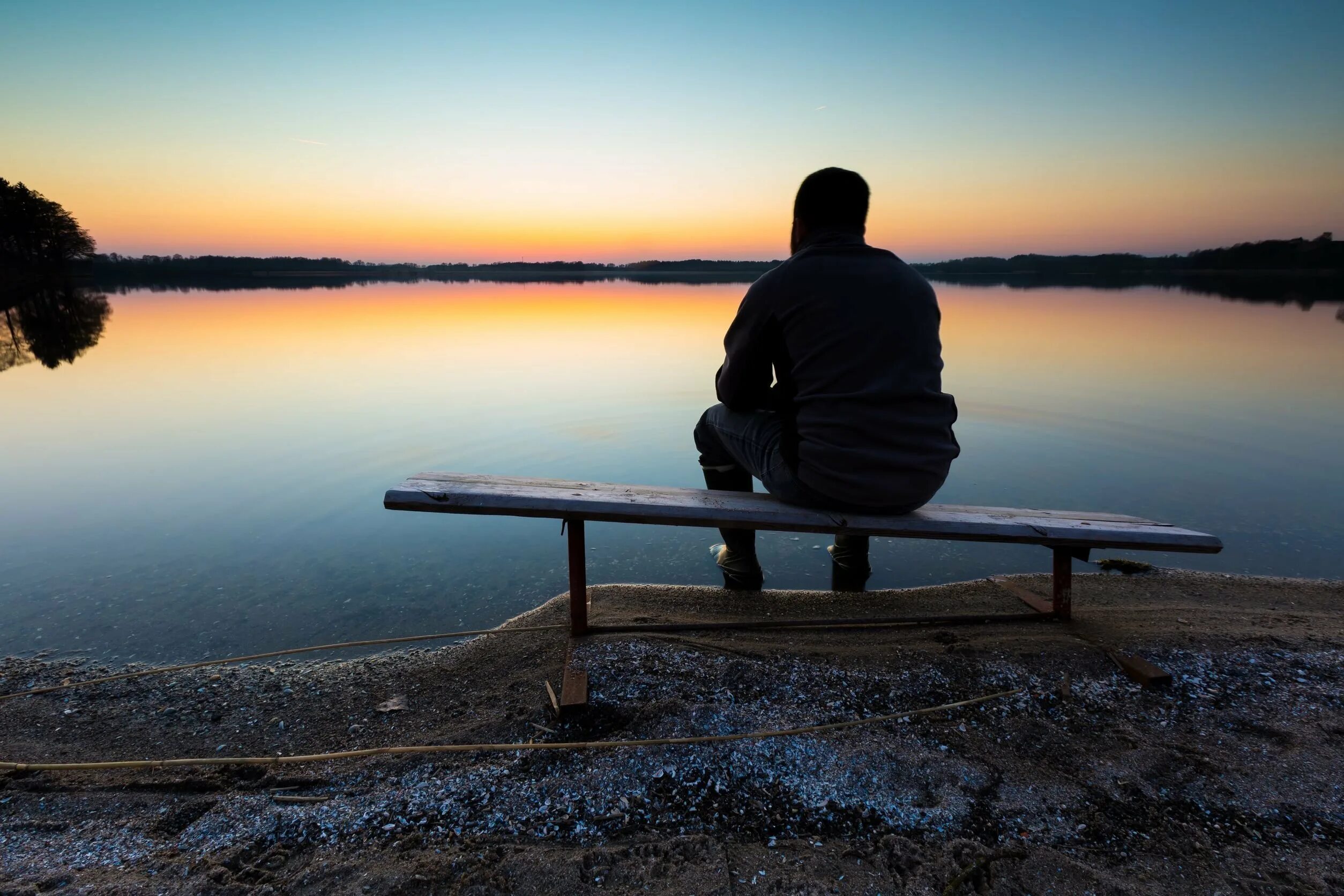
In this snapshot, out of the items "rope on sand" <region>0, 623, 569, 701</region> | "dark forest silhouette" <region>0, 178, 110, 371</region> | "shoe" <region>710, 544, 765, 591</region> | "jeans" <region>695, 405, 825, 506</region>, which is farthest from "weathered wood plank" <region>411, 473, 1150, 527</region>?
"dark forest silhouette" <region>0, 178, 110, 371</region>

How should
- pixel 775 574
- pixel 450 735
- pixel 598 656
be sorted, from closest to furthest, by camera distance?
pixel 450 735 < pixel 598 656 < pixel 775 574

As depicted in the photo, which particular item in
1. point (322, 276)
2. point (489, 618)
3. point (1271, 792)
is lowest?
point (489, 618)

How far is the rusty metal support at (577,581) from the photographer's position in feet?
10.9

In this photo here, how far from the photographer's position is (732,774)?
2410mm

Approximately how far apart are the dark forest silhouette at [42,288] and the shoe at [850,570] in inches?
775

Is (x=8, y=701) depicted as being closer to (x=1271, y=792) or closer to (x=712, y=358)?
(x=1271, y=792)

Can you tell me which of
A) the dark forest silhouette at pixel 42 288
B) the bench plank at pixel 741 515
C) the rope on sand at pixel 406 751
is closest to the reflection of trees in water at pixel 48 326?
the dark forest silhouette at pixel 42 288

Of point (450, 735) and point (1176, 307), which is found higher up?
point (1176, 307)

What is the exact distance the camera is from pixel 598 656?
3.23 metres

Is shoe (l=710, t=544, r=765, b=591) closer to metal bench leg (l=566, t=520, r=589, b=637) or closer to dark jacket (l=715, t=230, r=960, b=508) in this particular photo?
metal bench leg (l=566, t=520, r=589, b=637)

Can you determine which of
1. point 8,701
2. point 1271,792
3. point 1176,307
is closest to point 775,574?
point 1271,792

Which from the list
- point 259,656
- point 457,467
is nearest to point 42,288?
point 457,467

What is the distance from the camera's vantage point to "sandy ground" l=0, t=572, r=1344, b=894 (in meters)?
1.98

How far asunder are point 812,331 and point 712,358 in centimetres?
1462
